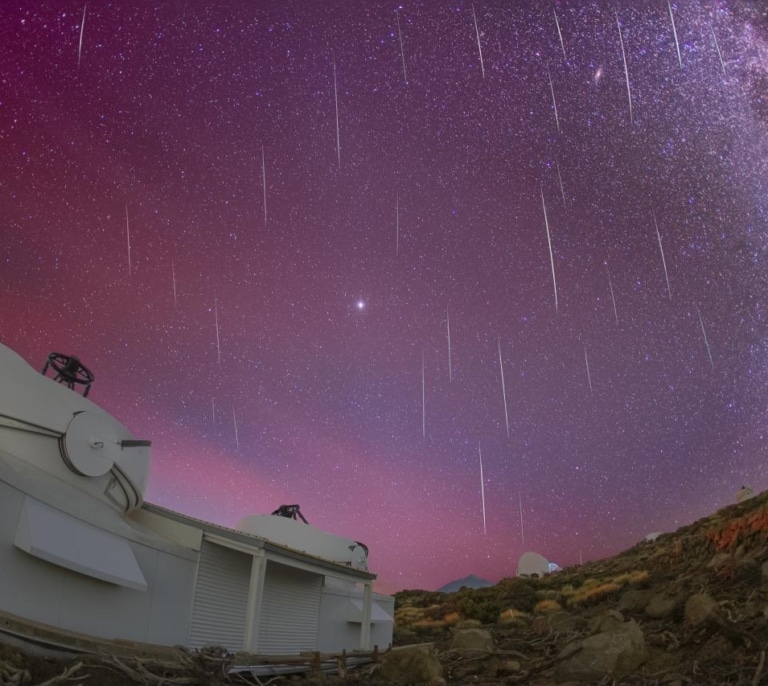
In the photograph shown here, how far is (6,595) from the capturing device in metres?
11.1

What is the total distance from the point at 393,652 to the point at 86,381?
36.7 ft

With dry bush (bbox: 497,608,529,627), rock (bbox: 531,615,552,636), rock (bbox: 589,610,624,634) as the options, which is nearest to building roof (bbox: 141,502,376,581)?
rock (bbox: 589,610,624,634)

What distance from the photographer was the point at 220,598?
16.9m

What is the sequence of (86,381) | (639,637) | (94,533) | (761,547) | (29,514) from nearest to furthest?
1. (29,514)
2. (94,533)
3. (639,637)
4. (86,381)
5. (761,547)

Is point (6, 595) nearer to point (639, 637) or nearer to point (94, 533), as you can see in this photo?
point (94, 533)

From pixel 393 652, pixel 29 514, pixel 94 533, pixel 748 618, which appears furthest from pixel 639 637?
pixel 29 514

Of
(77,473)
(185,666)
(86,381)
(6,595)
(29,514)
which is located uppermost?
(86,381)

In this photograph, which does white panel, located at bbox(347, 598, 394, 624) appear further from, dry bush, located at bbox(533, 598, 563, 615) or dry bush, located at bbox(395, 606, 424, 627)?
dry bush, located at bbox(395, 606, 424, 627)

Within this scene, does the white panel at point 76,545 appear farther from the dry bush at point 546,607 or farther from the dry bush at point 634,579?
the dry bush at point 546,607

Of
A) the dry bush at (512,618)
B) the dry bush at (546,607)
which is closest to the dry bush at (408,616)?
the dry bush at (512,618)

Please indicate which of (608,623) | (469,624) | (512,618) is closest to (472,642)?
(608,623)

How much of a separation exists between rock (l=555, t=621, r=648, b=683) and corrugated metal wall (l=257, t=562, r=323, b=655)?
8.27 meters

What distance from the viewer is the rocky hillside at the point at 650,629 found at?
13461 mm

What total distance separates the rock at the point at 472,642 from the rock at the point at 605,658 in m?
4.15
